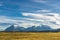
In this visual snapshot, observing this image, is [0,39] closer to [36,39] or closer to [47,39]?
[36,39]

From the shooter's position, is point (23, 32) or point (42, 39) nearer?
point (42, 39)

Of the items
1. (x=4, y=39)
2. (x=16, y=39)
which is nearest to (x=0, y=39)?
(x=4, y=39)

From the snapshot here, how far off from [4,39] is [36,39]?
1.66 meters

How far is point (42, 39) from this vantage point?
353 inches

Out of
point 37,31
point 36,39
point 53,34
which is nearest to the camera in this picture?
point 36,39

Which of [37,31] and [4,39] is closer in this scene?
[4,39]

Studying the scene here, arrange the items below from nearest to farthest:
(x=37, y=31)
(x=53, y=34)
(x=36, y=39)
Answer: (x=36, y=39), (x=37, y=31), (x=53, y=34)

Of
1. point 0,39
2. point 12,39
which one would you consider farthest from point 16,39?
point 0,39

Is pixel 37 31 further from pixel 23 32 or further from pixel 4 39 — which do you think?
pixel 4 39

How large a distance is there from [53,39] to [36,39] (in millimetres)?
1070

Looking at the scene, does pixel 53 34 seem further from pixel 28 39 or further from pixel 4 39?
pixel 4 39

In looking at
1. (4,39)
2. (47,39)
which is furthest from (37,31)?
(4,39)

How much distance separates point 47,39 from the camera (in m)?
8.93

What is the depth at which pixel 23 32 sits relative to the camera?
34.6 feet
